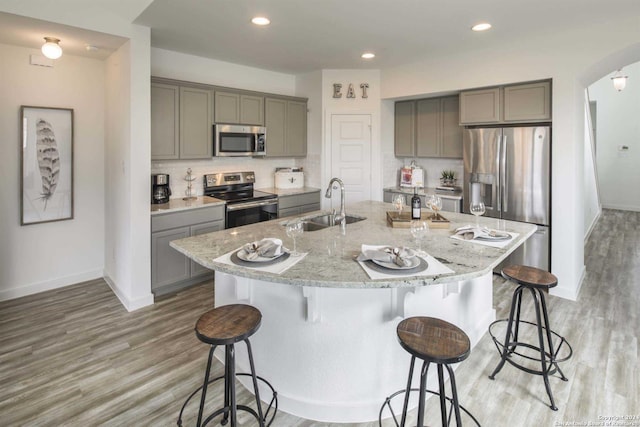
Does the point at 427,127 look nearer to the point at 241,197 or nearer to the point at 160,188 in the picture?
the point at 241,197

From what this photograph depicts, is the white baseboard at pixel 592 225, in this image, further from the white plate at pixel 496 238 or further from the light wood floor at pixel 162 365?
the white plate at pixel 496 238

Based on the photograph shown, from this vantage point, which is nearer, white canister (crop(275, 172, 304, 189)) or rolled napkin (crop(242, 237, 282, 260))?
rolled napkin (crop(242, 237, 282, 260))

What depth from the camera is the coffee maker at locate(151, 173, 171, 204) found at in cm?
391

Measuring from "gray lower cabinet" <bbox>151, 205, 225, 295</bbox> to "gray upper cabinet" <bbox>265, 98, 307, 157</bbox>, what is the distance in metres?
1.44

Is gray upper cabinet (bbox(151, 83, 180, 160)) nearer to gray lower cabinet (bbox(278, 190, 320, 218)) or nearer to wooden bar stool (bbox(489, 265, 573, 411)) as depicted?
gray lower cabinet (bbox(278, 190, 320, 218))

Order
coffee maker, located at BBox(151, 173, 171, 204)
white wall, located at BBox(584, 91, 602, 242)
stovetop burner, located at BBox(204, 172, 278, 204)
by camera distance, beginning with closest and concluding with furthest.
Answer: coffee maker, located at BBox(151, 173, 171, 204) → stovetop burner, located at BBox(204, 172, 278, 204) → white wall, located at BBox(584, 91, 602, 242)

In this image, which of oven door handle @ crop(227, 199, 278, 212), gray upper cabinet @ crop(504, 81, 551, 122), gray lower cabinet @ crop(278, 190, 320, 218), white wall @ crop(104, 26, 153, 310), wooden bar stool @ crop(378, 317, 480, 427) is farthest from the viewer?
gray lower cabinet @ crop(278, 190, 320, 218)

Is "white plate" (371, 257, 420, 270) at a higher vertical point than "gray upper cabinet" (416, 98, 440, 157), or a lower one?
lower

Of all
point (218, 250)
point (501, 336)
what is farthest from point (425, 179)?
point (218, 250)

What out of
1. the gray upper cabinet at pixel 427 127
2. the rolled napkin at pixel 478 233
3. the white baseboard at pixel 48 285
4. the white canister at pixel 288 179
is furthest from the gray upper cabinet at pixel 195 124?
the rolled napkin at pixel 478 233

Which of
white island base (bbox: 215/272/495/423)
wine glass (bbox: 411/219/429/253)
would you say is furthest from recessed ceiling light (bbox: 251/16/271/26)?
white island base (bbox: 215/272/495/423)

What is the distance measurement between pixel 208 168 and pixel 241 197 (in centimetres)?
60

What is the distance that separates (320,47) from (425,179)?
8.54ft

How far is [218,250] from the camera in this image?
208cm
